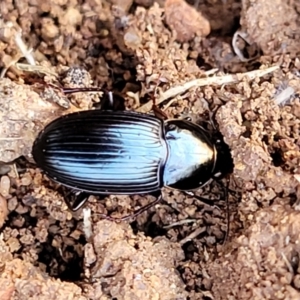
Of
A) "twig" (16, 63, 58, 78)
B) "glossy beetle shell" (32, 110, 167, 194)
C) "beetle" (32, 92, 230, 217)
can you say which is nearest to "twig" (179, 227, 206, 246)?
"beetle" (32, 92, 230, 217)

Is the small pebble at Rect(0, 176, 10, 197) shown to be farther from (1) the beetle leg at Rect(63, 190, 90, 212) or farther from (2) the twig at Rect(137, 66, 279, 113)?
(2) the twig at Rect(137, 66, 279, 113)

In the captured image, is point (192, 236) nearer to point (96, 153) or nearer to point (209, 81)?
point (96, 153)

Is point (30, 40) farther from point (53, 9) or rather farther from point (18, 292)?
point (18, 292)

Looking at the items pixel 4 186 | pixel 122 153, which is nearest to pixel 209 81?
pixel 122 153

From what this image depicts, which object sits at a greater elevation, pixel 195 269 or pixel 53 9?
pixel 53 9

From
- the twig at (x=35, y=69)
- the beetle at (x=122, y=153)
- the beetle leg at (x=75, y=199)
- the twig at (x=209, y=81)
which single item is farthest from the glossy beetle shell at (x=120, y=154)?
the twig at (x=35, y=69)

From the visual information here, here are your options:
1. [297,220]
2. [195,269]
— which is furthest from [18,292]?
[297,220]

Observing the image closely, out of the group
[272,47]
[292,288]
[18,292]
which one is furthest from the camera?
[272,47]
